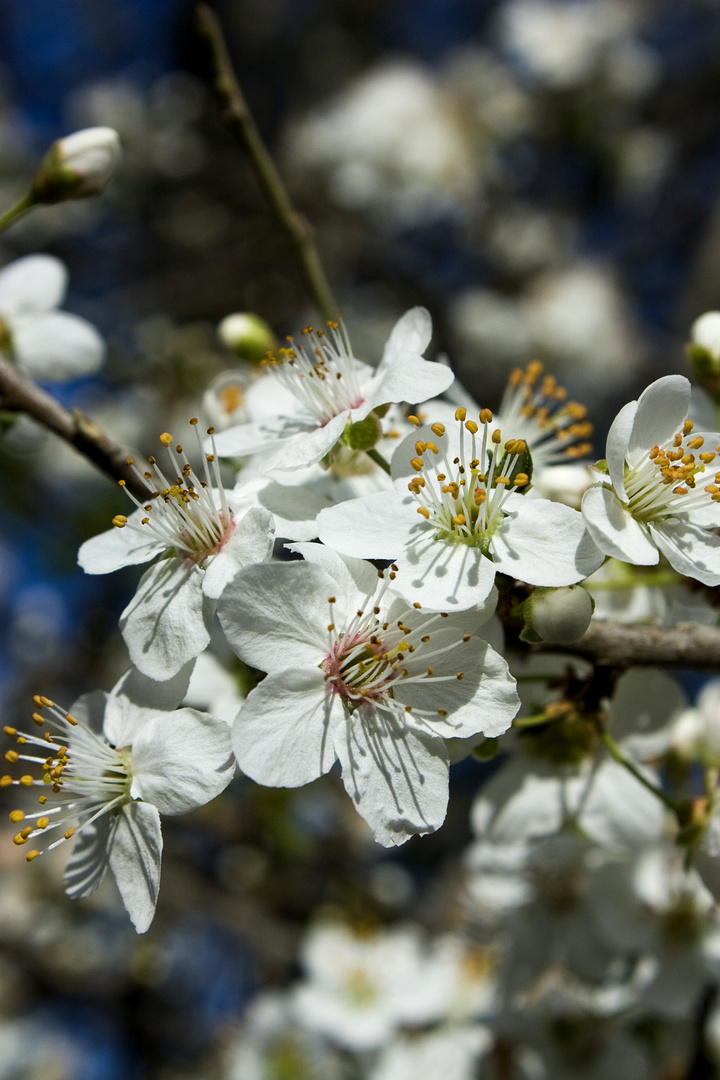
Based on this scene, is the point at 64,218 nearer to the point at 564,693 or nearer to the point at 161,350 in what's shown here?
the point at 161,350

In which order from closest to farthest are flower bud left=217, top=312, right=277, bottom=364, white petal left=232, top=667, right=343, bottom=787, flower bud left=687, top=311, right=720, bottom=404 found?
1. white petal left=232, top=667, right=343, bottom=787
2. flower bud left=687, top=311, right=720, bottom=404
3. flower bud left=217, top=312, right=277, bottom=364

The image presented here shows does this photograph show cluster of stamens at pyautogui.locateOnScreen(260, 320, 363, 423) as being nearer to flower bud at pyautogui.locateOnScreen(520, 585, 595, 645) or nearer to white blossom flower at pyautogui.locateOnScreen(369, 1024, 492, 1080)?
flower bud at pyautogui.locateOnScreen(520, 585, 595, 645)

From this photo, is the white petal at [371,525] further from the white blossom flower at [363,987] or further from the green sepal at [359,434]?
the white blossom flower at [363,987]

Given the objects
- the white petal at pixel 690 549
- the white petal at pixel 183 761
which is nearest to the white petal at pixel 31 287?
the white petal at pixel 183 761

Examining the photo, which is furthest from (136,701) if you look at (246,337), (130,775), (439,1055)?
(439,1055)

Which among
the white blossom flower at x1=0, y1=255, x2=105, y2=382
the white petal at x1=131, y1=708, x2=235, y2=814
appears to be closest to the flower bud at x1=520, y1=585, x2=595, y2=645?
the white petal at x1=131, y1=708, x2=235, y2=814
